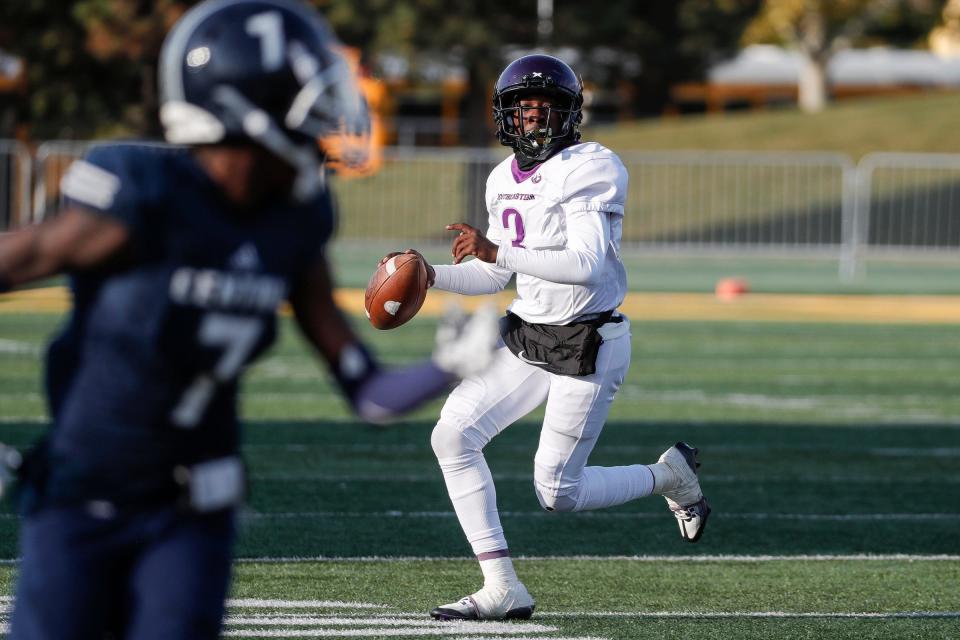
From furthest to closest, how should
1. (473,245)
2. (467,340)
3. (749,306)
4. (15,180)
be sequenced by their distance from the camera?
(15,180), (749,306), (473,245), (467,340)

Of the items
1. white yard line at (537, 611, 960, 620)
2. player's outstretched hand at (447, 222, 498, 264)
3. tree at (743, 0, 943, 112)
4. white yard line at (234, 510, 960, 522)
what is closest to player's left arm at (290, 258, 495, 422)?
player's outstretched hand at (447, 222, 498, 264)

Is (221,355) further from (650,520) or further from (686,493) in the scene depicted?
(650,520)

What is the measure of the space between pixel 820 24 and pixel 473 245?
1293 inches

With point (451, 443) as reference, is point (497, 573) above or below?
below

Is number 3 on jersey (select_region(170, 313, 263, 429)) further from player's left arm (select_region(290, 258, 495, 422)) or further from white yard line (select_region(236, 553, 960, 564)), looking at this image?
white yard line (select_region(236, 553, 960, 564))

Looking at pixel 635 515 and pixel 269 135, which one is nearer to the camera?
pixel 269 135

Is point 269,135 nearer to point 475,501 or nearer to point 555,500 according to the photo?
point 475,501

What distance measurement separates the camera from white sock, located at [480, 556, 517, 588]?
5.66m

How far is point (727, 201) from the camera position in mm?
23891

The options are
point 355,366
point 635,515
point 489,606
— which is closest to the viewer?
point 355,366

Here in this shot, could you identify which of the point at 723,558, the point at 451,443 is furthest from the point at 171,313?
the point at 723,558

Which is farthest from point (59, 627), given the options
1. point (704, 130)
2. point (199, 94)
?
point (704, 130)

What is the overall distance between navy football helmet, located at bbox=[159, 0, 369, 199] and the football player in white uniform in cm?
236

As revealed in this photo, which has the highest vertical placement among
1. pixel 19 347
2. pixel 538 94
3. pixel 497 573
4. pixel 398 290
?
pixel 538 94
